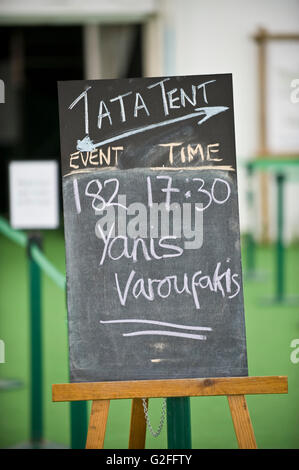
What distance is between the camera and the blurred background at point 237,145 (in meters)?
2.20

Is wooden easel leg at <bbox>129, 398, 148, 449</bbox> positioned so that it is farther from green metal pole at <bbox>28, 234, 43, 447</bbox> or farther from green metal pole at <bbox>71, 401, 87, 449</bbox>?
green metal pole at <bbox>28, 234, 43, 447</bbox>

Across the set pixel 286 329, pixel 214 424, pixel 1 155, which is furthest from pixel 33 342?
pixel 1 155

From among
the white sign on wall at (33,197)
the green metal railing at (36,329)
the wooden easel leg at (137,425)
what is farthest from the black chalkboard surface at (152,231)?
the white sign on wall at (33,197)

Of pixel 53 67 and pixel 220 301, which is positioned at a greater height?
pixel 53 67

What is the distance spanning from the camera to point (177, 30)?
266 inches

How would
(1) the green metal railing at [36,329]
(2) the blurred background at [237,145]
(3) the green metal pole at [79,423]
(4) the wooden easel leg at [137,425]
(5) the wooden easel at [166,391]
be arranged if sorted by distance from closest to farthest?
(5) the wooden easel at [166,391]
(4) the wooden easel leg at [137,425]
(3) the green metal pole at [79,423]
(1) the green metal railing at [36,329]
(2) the blurred background at [237,145]

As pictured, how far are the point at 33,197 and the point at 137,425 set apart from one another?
40.3 inches

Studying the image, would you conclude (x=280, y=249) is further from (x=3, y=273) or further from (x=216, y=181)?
(x=216, y=181)

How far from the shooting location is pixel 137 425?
1.46 metres

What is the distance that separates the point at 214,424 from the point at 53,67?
896cm

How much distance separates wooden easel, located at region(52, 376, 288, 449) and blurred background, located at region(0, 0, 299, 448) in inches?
12.0

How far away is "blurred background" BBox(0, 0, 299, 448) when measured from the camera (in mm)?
2199

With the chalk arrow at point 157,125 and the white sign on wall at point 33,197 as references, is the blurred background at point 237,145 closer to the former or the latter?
the white sign on wall at point 33,197

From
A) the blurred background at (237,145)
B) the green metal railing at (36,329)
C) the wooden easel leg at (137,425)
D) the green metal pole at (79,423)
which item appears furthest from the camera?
the blurred background at (237,145)
